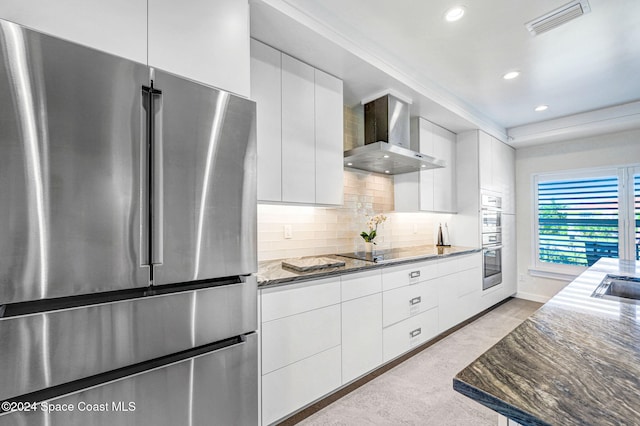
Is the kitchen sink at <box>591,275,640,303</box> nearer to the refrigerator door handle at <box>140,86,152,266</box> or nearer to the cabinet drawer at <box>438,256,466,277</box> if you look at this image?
the cabinet drawer at <box>438,256,466,277</box>

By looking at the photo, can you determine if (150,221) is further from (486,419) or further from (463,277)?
(463,277)

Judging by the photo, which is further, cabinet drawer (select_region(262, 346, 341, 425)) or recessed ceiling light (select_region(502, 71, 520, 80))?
recessed ceiling light (select_region(502, 71, 520, 80))

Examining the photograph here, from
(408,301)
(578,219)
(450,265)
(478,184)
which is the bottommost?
(408,301)

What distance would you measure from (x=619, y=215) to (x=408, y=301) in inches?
143

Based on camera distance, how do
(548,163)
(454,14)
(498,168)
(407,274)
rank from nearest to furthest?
(454,14), (407,274), (498,168), (548,163)

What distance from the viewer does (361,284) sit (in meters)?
2.16

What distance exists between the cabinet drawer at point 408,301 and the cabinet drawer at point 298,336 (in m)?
0.57

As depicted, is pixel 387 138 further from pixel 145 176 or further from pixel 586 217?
pixel 586 217

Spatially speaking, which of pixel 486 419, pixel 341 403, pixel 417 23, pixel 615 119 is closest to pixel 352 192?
pixel 417 23

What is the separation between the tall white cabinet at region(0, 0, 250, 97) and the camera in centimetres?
102

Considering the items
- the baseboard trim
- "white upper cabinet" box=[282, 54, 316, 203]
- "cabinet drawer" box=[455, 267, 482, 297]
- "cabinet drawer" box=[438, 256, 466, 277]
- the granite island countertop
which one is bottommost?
the baseboard trim

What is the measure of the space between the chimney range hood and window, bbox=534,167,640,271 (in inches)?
110

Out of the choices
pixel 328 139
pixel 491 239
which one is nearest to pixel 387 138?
pixel 328 139

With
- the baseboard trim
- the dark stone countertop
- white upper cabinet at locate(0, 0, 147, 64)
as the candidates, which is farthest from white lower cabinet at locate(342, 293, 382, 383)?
the baseboard trim
